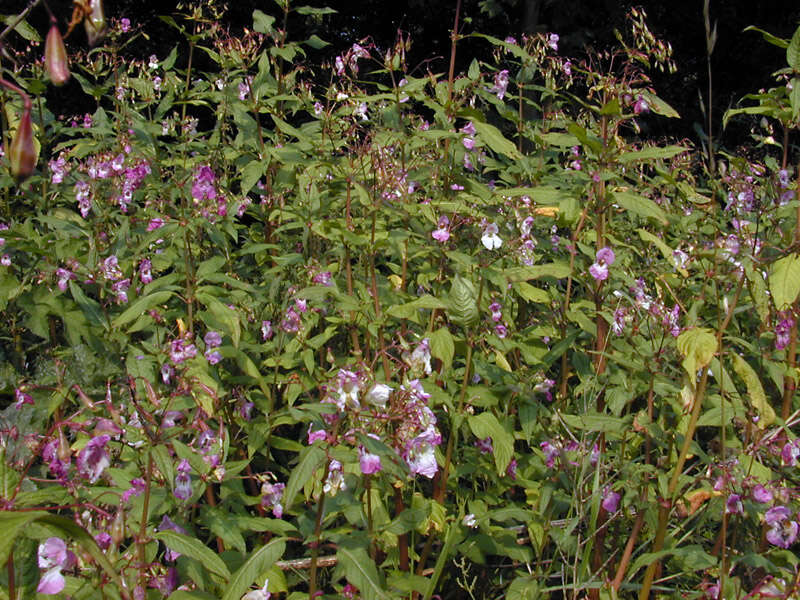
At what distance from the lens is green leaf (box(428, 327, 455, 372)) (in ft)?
5.85

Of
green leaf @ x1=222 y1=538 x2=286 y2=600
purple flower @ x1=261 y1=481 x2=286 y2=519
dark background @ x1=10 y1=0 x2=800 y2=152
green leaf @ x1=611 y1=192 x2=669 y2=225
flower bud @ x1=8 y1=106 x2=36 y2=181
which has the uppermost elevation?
flower bud @ x1=8 y1=106 x2=36 y2=181

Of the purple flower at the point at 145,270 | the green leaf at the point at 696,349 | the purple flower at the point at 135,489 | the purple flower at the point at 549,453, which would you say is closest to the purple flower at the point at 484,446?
the purple flower at the point at 549,453

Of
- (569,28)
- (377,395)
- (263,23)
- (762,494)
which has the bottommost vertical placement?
(569,28)

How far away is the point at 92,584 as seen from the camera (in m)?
1.25

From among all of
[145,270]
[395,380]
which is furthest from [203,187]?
[395,380]

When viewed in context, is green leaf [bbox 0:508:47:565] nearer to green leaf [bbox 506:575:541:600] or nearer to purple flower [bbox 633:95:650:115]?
green leaf [bbox 506:575:541:600]

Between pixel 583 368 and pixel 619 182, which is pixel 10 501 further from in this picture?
pixel 619 182

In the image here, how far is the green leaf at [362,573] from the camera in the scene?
138 centimetres

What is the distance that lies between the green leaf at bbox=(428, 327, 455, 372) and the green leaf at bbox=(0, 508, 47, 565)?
1143mm

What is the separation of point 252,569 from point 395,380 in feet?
2.53

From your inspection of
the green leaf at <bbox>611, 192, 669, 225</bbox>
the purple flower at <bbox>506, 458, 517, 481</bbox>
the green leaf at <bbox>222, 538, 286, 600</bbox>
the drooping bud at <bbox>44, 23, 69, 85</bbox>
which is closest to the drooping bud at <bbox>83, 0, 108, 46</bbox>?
the drooping bud at <bbox>44, 23, 69, 85</bbox>

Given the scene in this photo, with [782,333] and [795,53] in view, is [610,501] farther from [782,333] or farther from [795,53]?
[795,53]

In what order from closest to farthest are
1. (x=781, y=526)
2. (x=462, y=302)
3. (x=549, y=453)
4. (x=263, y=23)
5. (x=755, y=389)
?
(x=755, y=389)
(x=781, y=526)
(x=462, y=302)
(x=549, y=453)
(x=263, y=23)

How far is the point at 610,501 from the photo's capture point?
1.74m
